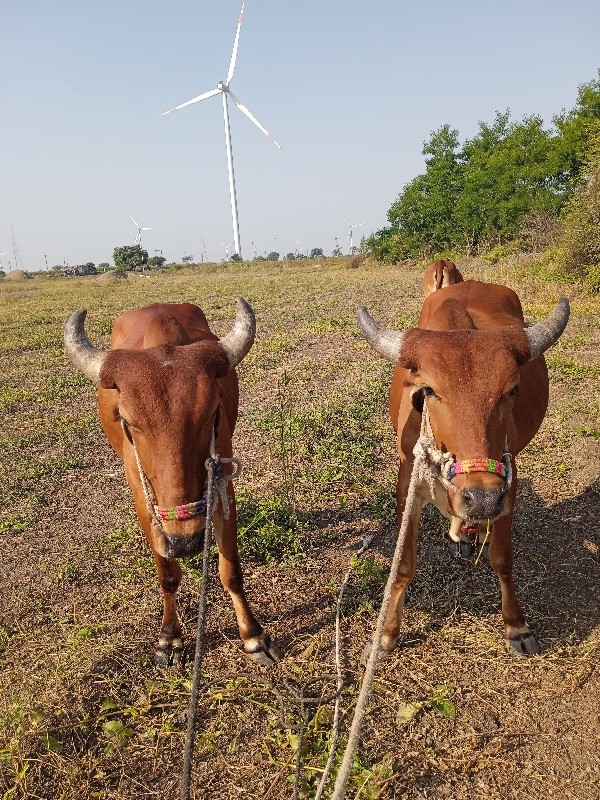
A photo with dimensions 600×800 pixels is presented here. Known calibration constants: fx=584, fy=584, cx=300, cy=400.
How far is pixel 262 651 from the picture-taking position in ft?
13.6

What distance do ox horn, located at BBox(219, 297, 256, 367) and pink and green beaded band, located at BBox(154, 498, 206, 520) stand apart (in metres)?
0.93

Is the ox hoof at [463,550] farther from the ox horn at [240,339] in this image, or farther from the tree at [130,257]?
the tree at [130,257]

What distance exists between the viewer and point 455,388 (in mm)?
3162

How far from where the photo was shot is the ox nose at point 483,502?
297 cm

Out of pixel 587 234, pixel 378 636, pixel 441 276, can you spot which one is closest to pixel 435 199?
pixel 587 234

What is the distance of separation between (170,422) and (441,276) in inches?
167

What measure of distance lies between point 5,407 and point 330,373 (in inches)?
232

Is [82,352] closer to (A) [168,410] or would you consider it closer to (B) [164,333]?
(B) [164,333]

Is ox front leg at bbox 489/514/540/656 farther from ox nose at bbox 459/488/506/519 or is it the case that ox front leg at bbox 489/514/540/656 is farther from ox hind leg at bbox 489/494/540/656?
ox nose at bbox 459/488/506/519

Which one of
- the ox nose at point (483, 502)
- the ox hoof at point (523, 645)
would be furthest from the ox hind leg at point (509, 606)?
the ox nose at point (483, 502)

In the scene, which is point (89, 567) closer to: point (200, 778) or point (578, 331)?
point (200, 778)

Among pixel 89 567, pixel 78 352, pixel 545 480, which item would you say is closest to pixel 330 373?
pixel 545 480

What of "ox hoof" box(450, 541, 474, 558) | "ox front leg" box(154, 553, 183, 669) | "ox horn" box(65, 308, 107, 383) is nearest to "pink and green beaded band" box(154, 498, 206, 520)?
"ox horn" box(65, 308, 107, 383)

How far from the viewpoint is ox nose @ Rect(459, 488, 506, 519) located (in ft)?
9.73
